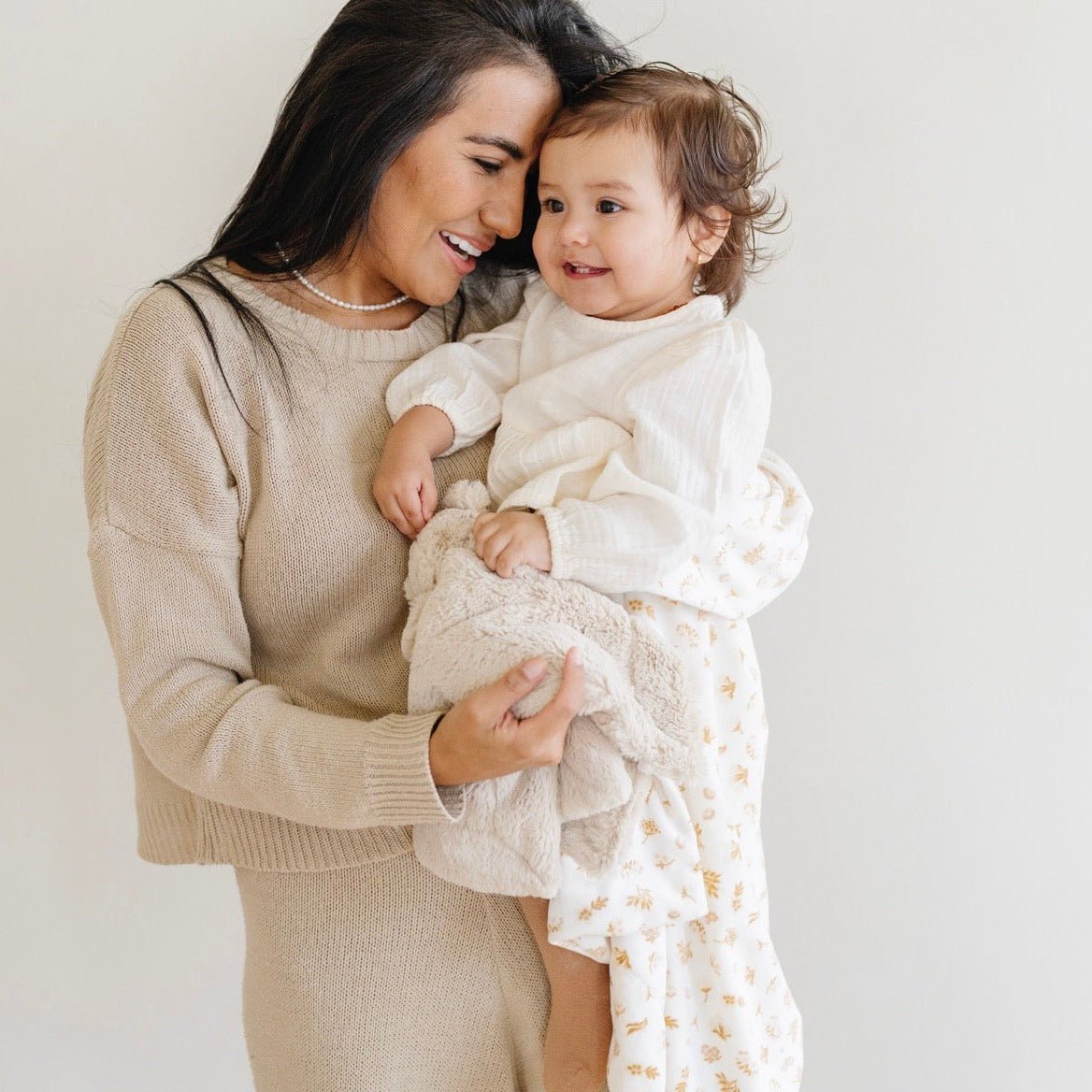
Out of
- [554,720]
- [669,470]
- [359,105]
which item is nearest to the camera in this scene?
[554,720]

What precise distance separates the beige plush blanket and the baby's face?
1.18ft

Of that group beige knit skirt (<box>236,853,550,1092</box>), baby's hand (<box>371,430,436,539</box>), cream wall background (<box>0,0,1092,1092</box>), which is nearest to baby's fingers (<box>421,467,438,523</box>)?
baby's hand (<box>371,430,436,539</box>)

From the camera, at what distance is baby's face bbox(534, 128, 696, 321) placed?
1.30m

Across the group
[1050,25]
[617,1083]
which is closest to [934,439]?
[1050,25]

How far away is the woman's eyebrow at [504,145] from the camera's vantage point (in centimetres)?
133

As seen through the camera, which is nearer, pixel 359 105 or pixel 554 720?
pixel 554 720

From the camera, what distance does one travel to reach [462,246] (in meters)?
Answer: 1.39

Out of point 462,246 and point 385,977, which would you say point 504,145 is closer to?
point 462,246

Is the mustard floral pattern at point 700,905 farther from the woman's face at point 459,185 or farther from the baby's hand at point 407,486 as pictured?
the woman's face at point 459,185

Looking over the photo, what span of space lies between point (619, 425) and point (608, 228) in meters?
0.22

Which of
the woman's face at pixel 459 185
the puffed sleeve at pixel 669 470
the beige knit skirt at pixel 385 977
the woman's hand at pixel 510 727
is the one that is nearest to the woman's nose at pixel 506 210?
the woman's face at pixel 459 185

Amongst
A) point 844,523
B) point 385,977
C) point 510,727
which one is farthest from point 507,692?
point 844,523

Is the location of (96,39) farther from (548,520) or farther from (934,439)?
(934,439)

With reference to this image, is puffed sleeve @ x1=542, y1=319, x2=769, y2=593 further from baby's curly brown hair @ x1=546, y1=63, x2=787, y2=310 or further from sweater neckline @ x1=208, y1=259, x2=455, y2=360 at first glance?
sweater neckline @ x1=208, y1=259, x2=455, y2=360
